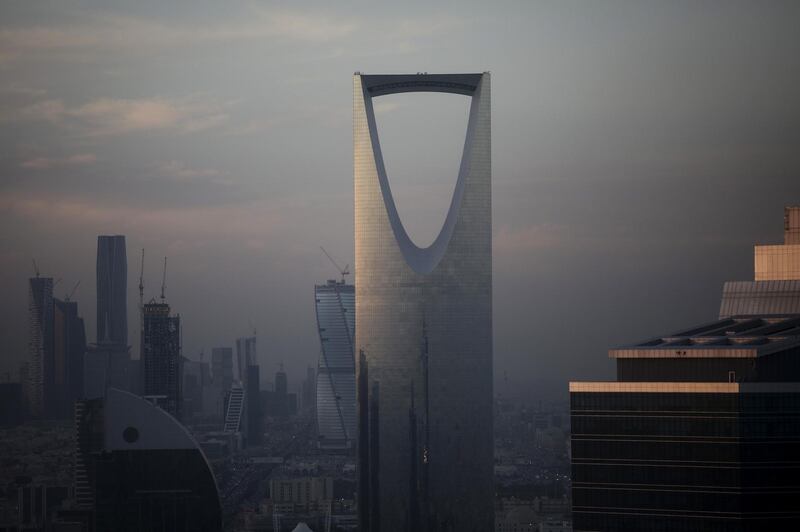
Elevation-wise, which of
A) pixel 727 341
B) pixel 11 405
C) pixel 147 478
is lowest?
pixel 147 478

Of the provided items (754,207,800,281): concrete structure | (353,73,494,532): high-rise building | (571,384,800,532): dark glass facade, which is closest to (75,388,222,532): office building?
(353,73,494,532): high-rise building

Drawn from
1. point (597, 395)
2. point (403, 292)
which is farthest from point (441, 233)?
point (597, 395)

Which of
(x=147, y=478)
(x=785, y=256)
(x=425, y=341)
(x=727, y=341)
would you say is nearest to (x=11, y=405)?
(x=147, y=478)

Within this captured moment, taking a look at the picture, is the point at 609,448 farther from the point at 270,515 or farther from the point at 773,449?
the point at 270,515

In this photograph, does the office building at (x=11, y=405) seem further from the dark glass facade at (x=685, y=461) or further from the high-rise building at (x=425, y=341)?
the dark glass facade at (x=685, y=461)

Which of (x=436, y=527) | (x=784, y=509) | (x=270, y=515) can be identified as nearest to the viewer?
(x=784, y=509)

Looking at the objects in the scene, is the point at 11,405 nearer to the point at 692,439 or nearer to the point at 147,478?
the point at 147,478

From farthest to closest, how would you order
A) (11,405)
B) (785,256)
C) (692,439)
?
(11,405) → (785,256) → (692,439)
